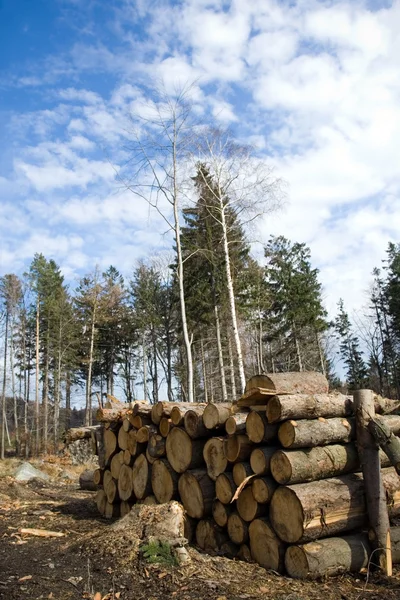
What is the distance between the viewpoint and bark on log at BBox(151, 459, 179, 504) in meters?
6.04

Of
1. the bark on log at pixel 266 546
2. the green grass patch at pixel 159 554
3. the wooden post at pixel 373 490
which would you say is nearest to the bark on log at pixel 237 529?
the bark on log at pixel 266 546

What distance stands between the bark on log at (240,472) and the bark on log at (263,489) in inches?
5.1

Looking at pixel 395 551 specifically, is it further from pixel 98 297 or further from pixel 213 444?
pixel 98 297

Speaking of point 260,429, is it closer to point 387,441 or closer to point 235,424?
point 235,424

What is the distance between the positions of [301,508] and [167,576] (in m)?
1.43

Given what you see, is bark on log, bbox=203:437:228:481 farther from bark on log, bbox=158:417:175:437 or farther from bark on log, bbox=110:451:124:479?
bark on log, bbox=110:451:124:479

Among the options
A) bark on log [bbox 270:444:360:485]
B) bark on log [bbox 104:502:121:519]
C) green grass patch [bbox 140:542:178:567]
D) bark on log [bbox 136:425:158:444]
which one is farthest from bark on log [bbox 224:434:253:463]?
bark on log [bbox 104:502:121:519]

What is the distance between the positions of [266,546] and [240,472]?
0.78m

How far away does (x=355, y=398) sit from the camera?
5520 mm

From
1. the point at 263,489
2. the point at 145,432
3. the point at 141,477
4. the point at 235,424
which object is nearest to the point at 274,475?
the point at 263,489

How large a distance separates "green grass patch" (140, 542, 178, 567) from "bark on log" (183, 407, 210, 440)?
4.59 feet

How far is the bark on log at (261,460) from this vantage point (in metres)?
4.93

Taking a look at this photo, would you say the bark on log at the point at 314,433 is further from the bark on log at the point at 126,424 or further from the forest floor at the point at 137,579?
the bark on log at the point at 126,424

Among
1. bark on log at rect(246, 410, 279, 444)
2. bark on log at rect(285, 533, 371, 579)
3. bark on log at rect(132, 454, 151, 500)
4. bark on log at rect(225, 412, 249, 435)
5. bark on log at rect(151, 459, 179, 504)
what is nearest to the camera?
bark on log at rect(285, 533, 371, 579)
